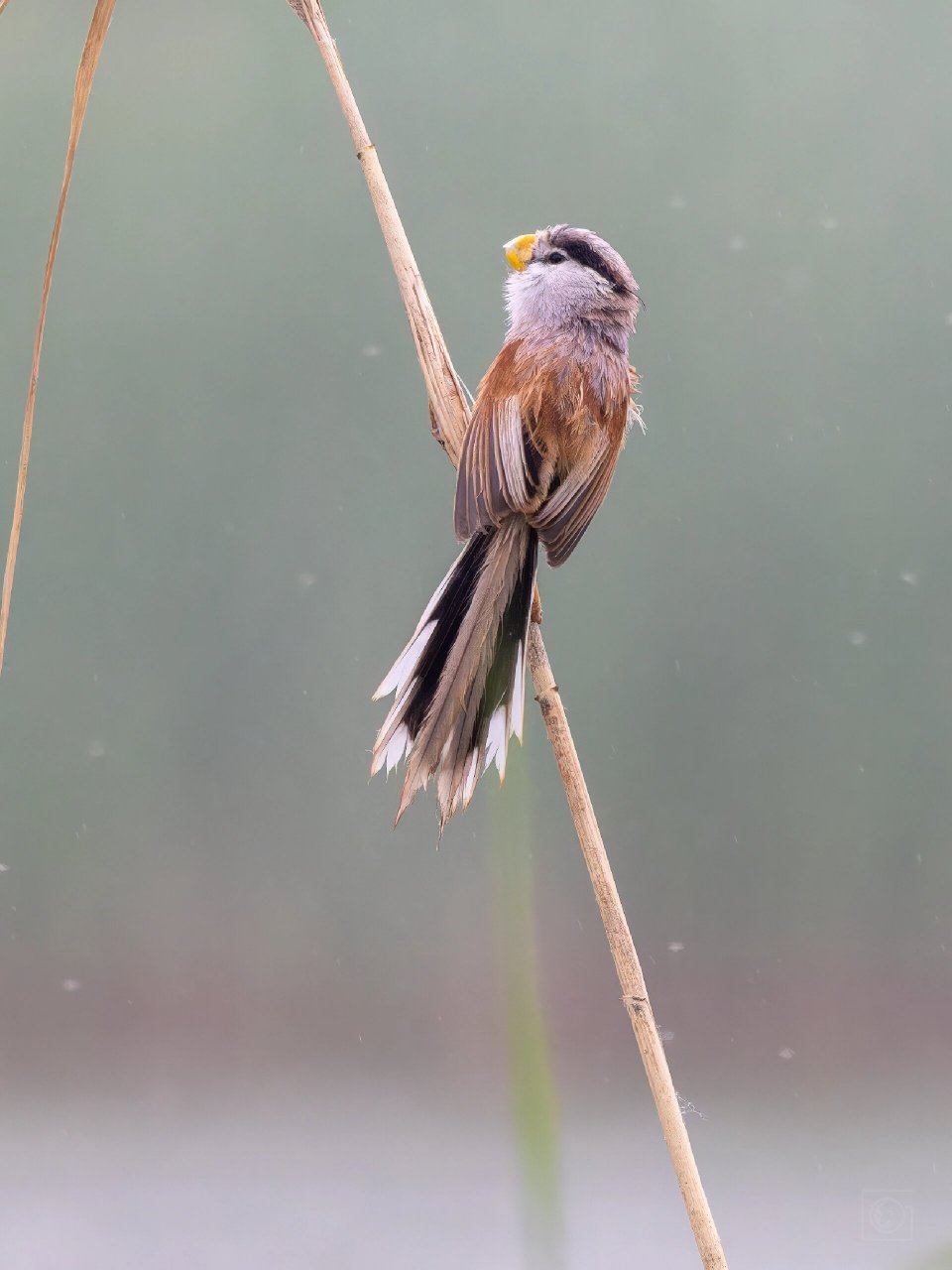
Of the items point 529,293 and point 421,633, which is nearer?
point 421,633

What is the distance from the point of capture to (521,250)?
2.78 feet

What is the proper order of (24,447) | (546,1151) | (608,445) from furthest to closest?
(546,1151)
(608,445)
(24,447)

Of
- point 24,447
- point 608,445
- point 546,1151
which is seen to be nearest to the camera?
point 24,447

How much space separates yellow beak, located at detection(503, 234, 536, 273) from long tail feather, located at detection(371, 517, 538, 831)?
25cm

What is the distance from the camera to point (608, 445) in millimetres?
796

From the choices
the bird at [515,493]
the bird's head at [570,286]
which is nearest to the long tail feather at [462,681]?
the bird at [515,493]

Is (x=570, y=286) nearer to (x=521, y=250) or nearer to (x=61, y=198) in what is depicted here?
(x=521, y=250)

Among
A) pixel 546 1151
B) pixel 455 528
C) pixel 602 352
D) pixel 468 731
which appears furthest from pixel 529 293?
pixel 546 1151

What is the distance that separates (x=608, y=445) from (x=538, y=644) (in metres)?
0.17

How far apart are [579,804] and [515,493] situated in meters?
0.19

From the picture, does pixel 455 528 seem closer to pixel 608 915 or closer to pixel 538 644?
pixel 538 644

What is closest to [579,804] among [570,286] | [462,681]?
[462,681]

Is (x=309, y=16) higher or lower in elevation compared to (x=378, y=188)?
higher

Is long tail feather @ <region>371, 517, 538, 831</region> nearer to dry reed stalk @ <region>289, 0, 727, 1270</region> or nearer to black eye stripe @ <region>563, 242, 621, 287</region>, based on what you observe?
dry reed stalk @ <region>289, 0, 727, 1270</region>
